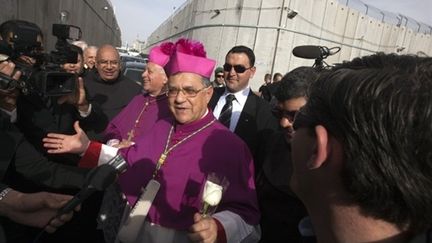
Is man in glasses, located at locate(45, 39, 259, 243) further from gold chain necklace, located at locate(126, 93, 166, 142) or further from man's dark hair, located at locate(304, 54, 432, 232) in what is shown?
man's dark hair, located at locate(304, 54, 432, 232)

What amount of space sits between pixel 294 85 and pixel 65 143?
5.20 feet

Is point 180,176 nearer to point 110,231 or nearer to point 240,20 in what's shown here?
point 110,231

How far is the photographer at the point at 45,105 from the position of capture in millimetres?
2199

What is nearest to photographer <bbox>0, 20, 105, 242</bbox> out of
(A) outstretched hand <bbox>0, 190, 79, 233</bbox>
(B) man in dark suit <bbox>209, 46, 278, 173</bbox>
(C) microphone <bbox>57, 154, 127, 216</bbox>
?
(A) outstretched hand <bbox>0, 190, 79, 233</bbox>

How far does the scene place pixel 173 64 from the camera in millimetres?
2600

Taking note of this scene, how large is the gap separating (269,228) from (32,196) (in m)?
1.44

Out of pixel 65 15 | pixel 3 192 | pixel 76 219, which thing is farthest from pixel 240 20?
pixel 3 192

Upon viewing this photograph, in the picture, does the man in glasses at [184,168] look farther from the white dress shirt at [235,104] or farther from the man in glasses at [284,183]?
the white dress shirt at [235,104]

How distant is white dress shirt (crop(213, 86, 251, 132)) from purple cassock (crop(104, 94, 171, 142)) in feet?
2.12

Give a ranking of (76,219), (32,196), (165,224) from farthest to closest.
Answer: (76,219) < (165,224) < (32,196)

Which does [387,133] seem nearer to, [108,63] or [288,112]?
[288,112]

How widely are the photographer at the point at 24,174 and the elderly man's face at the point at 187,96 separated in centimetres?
82

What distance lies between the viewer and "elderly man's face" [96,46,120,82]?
483 cm

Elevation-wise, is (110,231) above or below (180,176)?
below
